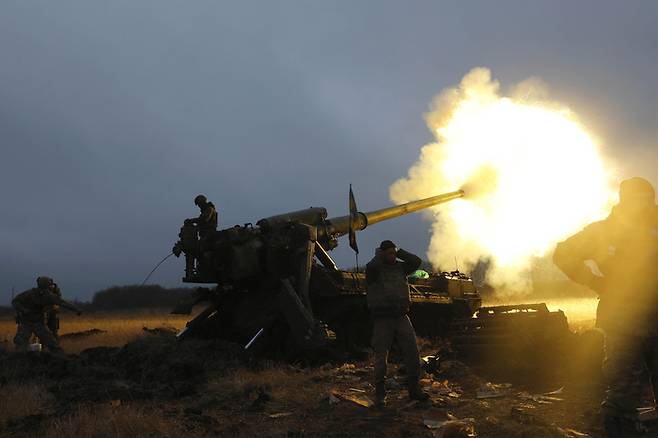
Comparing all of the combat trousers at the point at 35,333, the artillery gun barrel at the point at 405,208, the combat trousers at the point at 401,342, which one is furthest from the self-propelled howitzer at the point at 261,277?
the combat trousers at the point at 35,333

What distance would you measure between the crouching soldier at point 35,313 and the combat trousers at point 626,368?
1312cm

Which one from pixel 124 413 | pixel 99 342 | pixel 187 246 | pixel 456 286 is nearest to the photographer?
pixel 124 413

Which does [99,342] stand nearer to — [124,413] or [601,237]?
[124,413]

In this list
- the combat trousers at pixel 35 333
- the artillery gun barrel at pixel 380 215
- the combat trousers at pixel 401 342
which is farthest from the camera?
the artillery gun barrel at pixel 380 215

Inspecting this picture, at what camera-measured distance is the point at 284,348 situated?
37.3ft

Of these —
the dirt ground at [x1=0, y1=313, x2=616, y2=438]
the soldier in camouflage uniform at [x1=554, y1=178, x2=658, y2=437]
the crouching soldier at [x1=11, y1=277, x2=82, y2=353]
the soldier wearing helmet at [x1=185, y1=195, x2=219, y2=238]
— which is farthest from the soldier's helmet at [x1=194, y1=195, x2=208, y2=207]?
the soldier in camouflage uniform at [x1=554, y1=178, x2=658, y2=437]

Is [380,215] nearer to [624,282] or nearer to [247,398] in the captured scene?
[247,398]

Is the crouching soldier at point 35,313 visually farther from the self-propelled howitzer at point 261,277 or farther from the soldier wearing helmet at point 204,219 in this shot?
the soldier wearing helmet at point 204,219

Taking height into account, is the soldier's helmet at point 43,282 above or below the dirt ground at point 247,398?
above

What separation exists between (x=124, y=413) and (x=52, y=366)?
16.7ft

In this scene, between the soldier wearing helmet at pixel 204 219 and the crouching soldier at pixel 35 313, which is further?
A: the crouching soldier at pixel 35 313

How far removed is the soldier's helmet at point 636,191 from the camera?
13.3 ft

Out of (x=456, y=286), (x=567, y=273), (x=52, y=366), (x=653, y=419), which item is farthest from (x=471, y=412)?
(x=456, y=286)

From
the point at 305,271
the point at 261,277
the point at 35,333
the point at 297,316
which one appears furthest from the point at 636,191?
the point at 35,333
